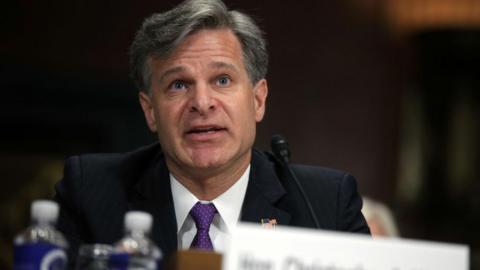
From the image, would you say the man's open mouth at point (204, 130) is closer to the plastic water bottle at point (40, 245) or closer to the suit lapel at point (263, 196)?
the suit lapel at point (263, 196)

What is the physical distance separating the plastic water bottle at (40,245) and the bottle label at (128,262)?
0.10 meters

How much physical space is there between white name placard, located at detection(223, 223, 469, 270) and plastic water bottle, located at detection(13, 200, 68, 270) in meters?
0.32

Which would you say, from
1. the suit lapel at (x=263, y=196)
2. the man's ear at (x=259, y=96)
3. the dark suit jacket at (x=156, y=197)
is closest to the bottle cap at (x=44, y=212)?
the dark suit jacket at (x=156, y=197)

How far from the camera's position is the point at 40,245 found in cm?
177

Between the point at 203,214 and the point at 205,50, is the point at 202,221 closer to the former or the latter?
the point at 203,214

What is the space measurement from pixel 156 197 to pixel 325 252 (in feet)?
3.28

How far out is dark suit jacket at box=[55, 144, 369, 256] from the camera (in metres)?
2.60

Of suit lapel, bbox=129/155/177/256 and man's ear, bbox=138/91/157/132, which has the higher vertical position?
man's ear, bbox=138/91/157/132

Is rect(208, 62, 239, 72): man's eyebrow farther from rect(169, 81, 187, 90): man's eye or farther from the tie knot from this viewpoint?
the tie knot

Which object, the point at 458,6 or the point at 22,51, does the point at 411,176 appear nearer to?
the point at 458,6

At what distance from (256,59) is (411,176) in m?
4.08

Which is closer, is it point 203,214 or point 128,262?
point 128,262

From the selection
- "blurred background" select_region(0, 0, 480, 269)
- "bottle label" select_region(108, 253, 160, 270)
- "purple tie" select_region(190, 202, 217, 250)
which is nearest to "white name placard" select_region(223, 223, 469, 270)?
"bottle label" select_region(108, 253, 160, 270)

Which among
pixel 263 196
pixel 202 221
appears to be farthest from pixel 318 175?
pixel 202 221
